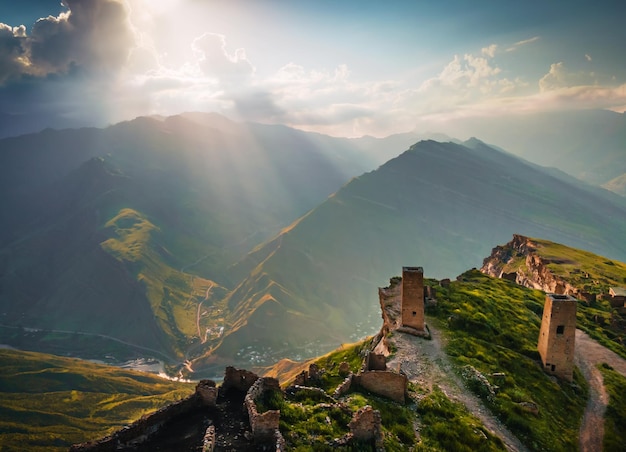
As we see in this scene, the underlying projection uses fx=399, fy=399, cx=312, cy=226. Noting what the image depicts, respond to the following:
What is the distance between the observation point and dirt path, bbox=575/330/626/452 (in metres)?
38.3

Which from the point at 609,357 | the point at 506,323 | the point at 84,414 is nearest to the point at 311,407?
the point at 506,323

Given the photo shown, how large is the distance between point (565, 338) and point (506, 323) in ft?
40.2

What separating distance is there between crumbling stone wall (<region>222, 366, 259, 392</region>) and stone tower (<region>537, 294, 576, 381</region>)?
1424 inches

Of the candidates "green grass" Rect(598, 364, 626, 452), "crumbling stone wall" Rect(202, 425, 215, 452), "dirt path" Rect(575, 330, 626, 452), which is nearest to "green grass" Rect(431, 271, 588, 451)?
"dirt path" Rect(575, 330, 626, 452)

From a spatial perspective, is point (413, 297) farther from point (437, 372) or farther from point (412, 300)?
point (437, 372)

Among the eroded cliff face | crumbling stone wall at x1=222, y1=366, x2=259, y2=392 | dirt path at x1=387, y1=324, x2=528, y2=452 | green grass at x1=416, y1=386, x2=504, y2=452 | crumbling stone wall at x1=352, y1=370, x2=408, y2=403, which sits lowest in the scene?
the eroded cliff face

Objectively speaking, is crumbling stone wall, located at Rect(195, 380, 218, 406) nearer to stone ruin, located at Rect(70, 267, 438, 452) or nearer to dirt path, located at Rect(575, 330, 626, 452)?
stone ruin, located at Rect(70, 267, 438, 452)

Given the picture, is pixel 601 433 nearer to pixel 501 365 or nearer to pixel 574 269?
pixel 501 365

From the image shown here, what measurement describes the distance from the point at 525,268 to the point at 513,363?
93960mm

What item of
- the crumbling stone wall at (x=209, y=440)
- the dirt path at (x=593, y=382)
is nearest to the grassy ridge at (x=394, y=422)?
the crumbling stone wall at (x=209, y=440)

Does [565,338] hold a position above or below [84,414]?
above

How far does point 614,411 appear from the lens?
43.7 metres

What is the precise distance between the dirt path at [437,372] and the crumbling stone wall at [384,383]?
6.18 m

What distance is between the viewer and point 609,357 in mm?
57625
